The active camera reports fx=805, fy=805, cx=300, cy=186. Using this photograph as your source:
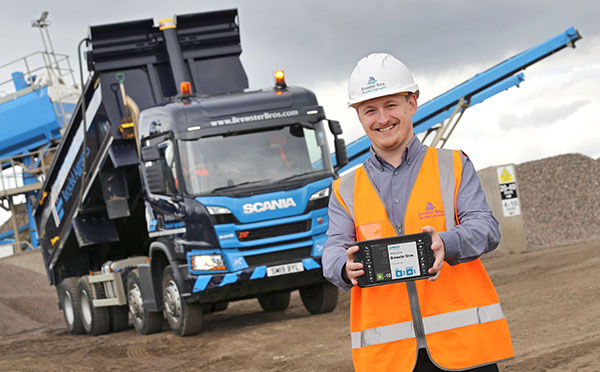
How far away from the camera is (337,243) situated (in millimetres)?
3061

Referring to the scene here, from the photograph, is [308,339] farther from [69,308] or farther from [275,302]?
[69,308]

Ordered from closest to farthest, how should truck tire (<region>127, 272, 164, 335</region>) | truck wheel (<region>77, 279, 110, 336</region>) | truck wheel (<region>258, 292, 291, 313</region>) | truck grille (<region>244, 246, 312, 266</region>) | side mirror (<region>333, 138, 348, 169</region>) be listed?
truck grille (<region>244, 246, 312, 266</region>), side mirror (<region>333, 138, 348, 169</region>), truck tire (<region>127, 272, 164, 335</region>), truck wheel (<region>77, 279, 110, 336</region>), truck wheel (<region>258, 292, 291, 313</region>)

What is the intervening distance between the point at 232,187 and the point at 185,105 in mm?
1328

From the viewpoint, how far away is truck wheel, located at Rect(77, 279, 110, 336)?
46.1 ft

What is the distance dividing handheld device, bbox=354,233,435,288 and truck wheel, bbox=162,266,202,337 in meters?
8.34

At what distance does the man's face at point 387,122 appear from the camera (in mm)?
3020

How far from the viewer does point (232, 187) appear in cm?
1052

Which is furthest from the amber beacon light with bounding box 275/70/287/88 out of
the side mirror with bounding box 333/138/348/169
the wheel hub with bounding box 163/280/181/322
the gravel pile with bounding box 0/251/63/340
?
the gravel pile with bounding box 0/251/63/340

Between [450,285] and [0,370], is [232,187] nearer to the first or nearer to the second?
[0,370]

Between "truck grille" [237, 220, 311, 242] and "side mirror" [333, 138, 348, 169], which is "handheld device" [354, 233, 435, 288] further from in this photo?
"side mirror" [333, 138, 348, 169]

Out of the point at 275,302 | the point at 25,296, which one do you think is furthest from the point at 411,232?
the point at 25,296

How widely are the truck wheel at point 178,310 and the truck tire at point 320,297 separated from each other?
1.94 m

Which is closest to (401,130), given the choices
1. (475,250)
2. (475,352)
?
(475,250)

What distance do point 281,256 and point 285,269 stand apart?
18cm
